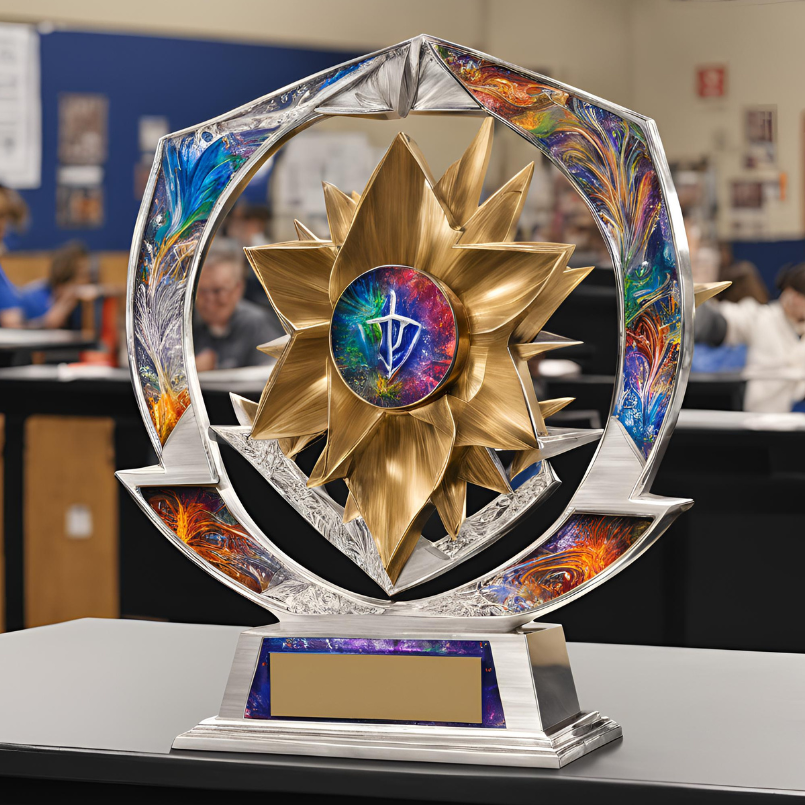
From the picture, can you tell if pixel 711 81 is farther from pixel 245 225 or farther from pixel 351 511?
pixel 351 511

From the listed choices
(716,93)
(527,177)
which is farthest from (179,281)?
(716,93)

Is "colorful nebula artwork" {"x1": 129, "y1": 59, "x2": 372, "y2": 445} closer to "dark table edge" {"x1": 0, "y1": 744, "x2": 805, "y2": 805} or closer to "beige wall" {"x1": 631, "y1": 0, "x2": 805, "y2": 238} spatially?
"dark table edge" {"x1": 0, "y1": 744, "x2": 805, "y2": 805}

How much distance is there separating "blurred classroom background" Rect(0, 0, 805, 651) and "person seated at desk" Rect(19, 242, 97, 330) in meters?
0.01

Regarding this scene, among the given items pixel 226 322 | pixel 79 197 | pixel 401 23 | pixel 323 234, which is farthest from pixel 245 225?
pixel 226 322

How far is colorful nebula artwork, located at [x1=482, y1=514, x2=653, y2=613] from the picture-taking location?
1.04 meters

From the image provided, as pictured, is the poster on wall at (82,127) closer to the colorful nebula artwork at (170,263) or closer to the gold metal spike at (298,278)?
the colorful nebula artwork at (170,263)

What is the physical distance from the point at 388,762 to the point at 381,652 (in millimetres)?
93

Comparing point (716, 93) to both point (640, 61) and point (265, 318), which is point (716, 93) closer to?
point (640, 61)

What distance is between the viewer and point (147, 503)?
1186mm

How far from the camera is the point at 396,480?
1091 mm

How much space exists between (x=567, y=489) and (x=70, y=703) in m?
1.90

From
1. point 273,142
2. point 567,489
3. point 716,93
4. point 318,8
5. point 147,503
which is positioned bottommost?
point 567,489

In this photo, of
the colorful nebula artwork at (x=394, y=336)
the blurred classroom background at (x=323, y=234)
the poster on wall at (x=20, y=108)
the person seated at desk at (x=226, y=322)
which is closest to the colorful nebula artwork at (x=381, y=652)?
the colorful nebula artwork at (x=394, y=336)

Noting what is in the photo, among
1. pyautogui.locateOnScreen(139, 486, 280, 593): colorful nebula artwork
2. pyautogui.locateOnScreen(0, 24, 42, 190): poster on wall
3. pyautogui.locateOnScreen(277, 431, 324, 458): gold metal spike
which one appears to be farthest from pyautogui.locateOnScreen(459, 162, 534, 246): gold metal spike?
pyautogui.locateOnScreen(0, 24, 42, 190): poster on wall
